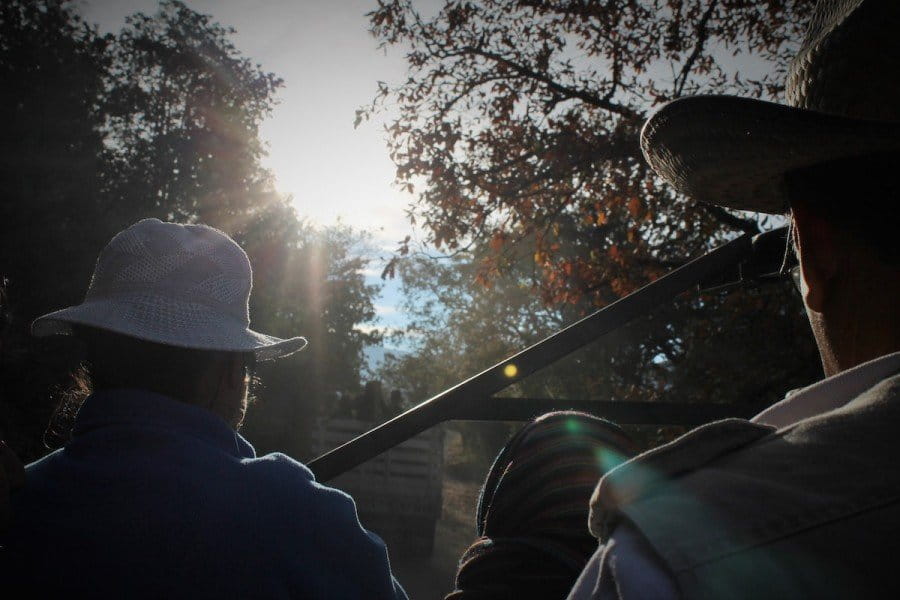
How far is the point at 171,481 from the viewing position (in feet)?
4.04

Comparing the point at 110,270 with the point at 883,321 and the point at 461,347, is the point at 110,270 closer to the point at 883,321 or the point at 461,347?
the point at 883,321

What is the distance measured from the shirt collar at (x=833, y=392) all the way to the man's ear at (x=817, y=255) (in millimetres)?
189

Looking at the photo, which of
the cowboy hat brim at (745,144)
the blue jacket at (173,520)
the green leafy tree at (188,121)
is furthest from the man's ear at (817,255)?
the green leafy tree at (188,121)

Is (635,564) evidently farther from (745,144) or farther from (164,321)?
(164,321)

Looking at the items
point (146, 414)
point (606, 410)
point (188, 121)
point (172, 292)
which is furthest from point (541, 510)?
point (188, 121)

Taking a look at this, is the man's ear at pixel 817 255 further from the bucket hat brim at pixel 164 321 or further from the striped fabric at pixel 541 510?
the bucket hat brim at pixel 164 321

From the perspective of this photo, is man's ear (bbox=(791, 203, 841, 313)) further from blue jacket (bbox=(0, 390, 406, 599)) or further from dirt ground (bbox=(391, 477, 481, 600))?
dirt ground (bbox=(391, 477, 481, 600))

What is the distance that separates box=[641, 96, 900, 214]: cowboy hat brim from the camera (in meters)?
0.87

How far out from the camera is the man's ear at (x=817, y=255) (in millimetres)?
868

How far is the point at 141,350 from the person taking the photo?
1.46m

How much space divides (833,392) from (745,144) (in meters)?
0.51

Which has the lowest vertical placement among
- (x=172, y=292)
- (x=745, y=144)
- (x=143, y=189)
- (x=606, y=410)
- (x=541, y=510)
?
(x=541, y=510)

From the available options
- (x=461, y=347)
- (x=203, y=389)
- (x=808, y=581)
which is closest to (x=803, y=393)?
(x=808, y=581)

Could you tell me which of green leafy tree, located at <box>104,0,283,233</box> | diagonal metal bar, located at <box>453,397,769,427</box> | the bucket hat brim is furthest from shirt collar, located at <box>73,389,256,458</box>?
green leafy tree, located at <box>104,0,283,233</box>
